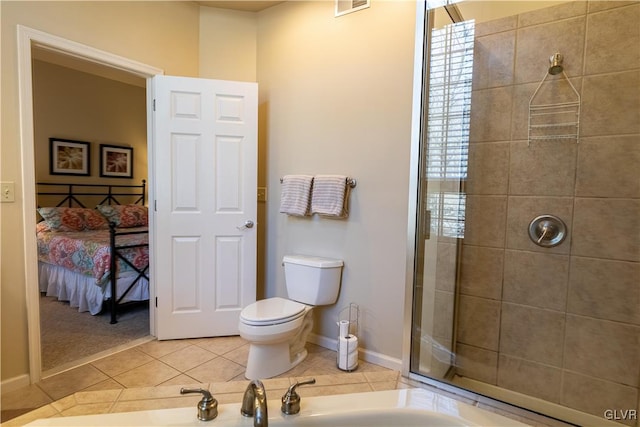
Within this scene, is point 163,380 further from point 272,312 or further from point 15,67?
point 15,67

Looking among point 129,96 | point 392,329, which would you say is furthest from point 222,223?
point 129,96

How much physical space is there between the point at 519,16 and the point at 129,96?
5.15 meters

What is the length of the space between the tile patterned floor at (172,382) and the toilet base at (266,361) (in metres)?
0.06

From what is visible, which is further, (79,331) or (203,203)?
(79,331)

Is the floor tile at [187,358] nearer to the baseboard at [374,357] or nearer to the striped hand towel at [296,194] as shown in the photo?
the baseboard at [374,357]

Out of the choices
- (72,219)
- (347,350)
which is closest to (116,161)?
(72,219)

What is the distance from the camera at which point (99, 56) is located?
2215mm

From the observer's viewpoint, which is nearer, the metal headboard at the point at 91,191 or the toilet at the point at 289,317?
the toilet at the point at 289,317

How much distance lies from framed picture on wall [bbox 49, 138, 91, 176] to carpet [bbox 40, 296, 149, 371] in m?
1.81

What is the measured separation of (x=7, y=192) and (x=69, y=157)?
3.05 meters

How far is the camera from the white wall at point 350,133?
217cm

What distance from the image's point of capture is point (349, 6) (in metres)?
2.32

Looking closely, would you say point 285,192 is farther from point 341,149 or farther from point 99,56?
point 99,56

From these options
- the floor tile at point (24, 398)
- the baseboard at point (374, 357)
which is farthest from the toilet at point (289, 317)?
the floor tile at point (24, 398)
